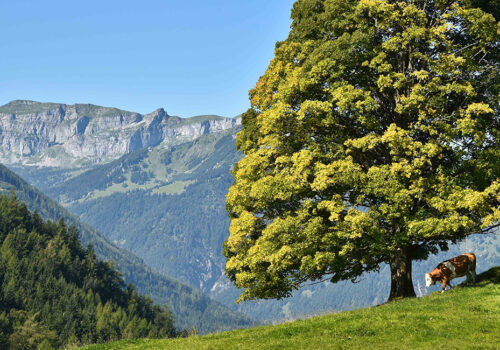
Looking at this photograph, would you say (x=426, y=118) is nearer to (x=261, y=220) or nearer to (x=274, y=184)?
(x=274, y=184)

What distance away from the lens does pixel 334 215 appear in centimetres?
2700

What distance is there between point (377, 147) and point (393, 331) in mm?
12638

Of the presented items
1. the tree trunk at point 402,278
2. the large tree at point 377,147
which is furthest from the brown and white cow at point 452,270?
the large tree at point 377,147

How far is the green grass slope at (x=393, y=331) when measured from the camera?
58.9 ft

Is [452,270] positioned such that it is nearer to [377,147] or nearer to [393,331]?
[377,147]

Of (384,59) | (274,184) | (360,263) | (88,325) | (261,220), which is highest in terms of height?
(384,59)

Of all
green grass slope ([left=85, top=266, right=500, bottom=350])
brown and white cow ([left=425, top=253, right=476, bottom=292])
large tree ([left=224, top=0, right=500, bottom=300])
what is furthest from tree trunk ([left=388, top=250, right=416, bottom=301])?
green grass slope ([left=85, top=266, right=500, bottom=350])

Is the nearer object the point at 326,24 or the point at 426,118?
the point at 426,118

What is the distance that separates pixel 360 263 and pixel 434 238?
15.7 ft

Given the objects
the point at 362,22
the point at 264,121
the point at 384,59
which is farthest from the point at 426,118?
the point at 264,121

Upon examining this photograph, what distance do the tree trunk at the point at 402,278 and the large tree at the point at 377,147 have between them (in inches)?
2.6

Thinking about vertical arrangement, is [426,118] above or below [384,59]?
below

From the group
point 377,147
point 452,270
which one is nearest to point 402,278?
point 452,270

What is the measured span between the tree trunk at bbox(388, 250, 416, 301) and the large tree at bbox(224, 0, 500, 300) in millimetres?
66
